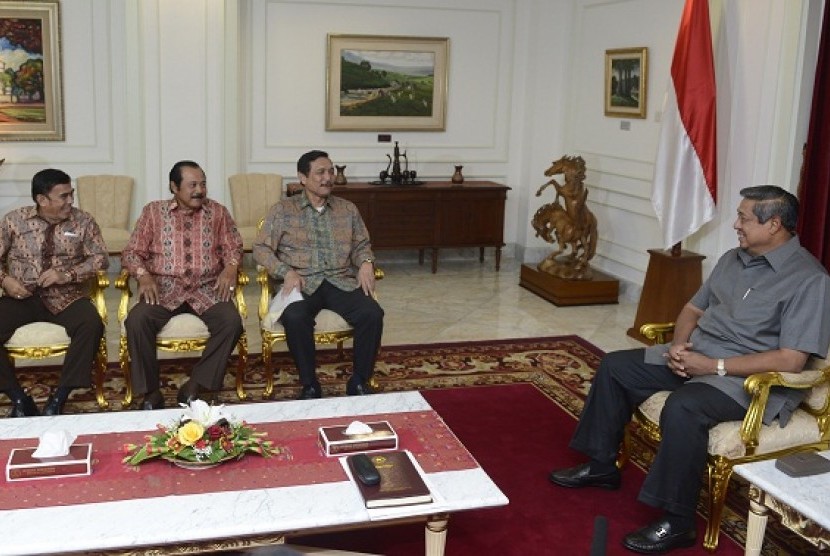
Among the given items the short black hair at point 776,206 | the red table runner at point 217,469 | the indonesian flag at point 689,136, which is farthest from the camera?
the indonesian flag at point 689,136

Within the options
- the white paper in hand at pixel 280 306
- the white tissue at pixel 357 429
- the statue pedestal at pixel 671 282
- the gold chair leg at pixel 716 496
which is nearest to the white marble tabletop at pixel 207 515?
the white tissue at pixel 357 429

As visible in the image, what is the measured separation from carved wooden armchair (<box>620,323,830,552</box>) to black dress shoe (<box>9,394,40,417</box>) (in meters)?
3.08

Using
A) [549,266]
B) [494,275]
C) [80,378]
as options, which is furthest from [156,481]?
[494,275]

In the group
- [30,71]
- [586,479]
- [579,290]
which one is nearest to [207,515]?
[586,479]

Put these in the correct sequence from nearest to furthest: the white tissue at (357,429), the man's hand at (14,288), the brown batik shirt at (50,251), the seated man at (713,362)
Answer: the white tissue at (357,429) → the seated man at (713,362) → the man's hand at (14,288) → the brown batik shirt at (50,251)

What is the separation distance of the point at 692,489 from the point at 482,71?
19.8ft

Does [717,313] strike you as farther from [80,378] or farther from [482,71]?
[482,71]

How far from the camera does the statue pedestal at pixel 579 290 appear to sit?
7.44 meters

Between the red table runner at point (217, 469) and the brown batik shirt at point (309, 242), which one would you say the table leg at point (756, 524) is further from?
the brown batik shirt at point (309, 242)

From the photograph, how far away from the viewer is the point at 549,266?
7.75 m

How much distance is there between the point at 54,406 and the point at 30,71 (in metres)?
3.82

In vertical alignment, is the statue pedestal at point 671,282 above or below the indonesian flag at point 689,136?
below

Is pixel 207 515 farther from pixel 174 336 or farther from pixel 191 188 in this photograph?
pixel 191 188

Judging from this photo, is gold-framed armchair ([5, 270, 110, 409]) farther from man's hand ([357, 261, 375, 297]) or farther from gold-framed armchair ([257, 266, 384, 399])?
man's hand ([357, 261, 375, 297])
